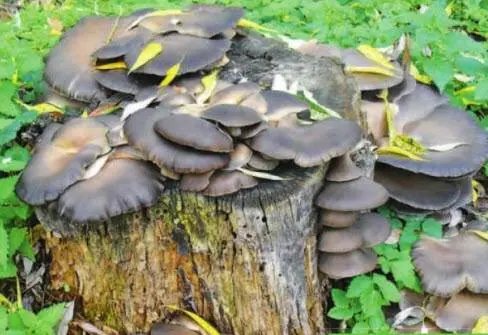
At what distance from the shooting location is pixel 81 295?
4340 millimetres

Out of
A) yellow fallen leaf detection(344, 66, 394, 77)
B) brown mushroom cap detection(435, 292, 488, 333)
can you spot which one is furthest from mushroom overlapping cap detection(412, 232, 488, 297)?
yellow fallen leaf detection(344, 66, 394, 77)

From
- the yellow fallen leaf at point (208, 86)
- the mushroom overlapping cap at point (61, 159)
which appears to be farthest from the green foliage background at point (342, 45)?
the yellow fallen leaf at point (208, 86)

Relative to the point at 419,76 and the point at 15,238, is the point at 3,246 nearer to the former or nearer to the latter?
the point at 15,238

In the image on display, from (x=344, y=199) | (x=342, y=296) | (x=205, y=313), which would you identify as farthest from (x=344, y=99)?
(x=205, y=313)

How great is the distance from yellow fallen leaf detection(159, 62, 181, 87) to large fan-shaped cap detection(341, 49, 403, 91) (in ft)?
3.76

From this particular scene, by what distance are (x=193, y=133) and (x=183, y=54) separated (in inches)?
33.2

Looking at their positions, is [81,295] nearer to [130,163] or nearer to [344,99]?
[130,163]

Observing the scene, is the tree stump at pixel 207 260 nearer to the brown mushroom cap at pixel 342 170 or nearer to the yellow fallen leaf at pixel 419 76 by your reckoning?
the brown mushroom cap at pixel 342 170

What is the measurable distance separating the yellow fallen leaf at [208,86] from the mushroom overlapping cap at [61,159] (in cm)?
55

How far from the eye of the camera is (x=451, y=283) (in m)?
4.20

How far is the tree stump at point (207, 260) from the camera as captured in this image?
12.4 ft

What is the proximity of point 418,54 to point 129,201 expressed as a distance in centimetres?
278

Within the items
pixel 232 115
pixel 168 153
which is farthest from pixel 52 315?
pixel 232 115

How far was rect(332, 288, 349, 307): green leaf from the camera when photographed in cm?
426
